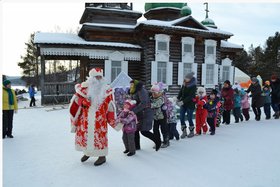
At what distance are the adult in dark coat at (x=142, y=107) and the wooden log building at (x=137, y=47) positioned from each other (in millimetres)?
10784

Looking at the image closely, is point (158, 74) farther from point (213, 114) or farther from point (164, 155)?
point (164, 155)

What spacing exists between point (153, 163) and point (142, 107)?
3.61 feet

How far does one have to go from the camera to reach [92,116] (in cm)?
461

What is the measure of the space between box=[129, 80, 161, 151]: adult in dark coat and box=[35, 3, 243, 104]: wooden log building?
1078 cm

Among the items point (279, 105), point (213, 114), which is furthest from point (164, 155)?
point (279, 105)

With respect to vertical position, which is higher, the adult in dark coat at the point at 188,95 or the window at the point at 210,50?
the window at the point at 210,50

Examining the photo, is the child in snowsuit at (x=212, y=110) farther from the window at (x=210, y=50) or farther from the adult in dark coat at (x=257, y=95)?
the window at (x=210, y=50)

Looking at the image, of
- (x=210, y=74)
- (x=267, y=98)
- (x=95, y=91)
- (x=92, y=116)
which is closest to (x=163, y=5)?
(x=210, y=74)

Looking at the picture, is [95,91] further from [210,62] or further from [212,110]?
[210,62]

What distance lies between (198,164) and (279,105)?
7346mm

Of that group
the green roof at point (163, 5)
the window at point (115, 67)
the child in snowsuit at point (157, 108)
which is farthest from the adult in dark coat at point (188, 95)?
the green roof at point (163, 5)

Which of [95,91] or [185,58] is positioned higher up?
[185,58]

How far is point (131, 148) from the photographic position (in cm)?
514

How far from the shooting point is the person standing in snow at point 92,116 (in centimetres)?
457
